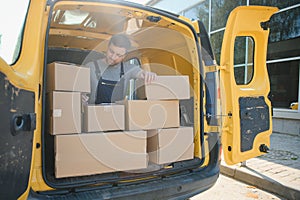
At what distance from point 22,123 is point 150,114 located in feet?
4.00

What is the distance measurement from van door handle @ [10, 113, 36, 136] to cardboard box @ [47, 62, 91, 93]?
1.71 ft

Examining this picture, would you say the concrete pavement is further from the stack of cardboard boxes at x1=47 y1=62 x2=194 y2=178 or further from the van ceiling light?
the van ceiling light

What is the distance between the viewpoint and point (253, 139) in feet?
9.03

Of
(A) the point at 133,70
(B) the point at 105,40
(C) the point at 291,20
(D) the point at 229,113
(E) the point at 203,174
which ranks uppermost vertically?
(C) the point at 291,20

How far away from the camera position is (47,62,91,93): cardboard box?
190 cm

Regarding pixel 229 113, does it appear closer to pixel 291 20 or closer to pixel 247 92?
pixel 247 92

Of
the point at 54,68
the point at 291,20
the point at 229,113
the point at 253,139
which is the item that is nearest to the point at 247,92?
the point at 229,113

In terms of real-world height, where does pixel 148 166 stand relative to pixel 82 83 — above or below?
below

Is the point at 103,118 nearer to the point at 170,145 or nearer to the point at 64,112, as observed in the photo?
the point at 64,112

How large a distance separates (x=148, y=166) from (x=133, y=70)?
3.58ft

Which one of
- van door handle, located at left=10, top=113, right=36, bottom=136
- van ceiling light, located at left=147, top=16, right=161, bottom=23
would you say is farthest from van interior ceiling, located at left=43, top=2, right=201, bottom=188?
van door handle, located at left=10, top=113, right=36, bottom=136

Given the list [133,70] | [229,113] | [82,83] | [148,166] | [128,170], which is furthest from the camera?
[133,70]

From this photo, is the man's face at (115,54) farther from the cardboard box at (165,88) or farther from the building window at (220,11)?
the building window at (220,11)

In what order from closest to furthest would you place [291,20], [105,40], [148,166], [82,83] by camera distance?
[82,83] < [148,166] < [105,40] < [291,20]
